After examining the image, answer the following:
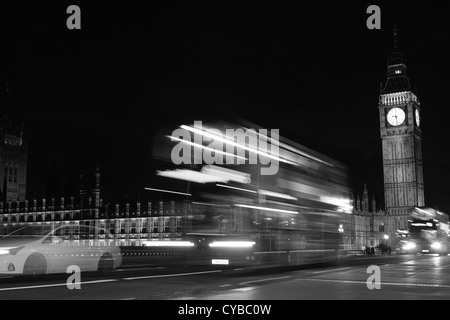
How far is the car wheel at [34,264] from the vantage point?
13151 millimetres

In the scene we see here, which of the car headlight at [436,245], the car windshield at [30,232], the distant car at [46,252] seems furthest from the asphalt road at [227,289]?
the car headlight at [436,245]

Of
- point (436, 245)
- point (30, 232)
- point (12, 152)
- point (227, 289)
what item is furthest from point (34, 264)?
point (12, 152)

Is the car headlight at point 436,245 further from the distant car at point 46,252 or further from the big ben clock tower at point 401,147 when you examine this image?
the big ben clock tower at point 401,147

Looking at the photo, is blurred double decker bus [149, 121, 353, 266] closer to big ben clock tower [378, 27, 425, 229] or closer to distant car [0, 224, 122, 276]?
distant car [0, 224, 122, 276]

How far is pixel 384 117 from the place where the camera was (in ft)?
329

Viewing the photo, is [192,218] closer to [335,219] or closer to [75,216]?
[335,219]

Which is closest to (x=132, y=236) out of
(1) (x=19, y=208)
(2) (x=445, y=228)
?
(1) (x=19, y=208)

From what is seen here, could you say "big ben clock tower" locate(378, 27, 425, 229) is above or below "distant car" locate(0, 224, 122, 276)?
above

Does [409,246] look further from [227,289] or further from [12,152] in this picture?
[12,152]

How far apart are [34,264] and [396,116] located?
92793 millimetres

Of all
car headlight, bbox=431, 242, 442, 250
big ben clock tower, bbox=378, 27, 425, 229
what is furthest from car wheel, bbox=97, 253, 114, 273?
big ben clock tower, bbox=378, 27, 425, 229

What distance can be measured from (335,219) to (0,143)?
116 metres

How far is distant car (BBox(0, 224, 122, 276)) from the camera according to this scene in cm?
1283
